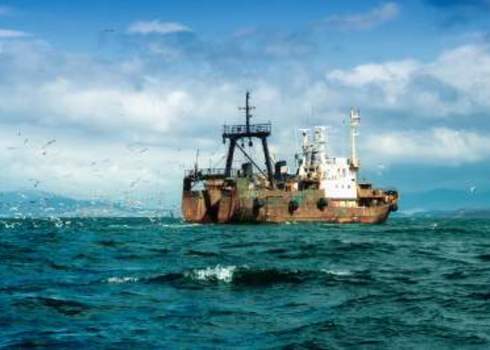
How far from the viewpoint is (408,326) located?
18062 millimetres

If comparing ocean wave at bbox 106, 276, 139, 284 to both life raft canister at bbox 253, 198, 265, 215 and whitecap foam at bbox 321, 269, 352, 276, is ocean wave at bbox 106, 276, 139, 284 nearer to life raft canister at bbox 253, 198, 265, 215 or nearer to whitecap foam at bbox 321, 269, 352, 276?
whitecap foam at bbox 321, 269, 352, 276

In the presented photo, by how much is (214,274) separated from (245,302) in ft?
19.4

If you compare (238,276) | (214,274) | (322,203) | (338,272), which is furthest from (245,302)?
(322,203)

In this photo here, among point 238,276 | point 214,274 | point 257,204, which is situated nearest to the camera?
point 238,276

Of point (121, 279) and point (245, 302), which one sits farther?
point (121, 279)

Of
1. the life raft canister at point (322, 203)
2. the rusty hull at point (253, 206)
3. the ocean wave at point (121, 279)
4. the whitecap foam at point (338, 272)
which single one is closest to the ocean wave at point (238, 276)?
the ocean wave at point (121, 279)

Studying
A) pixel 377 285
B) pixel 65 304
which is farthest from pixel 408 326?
pixel 65 304

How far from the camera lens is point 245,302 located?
21.8 meters

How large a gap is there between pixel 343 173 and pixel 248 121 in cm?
1331

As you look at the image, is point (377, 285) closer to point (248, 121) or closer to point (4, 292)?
point (4, 292)

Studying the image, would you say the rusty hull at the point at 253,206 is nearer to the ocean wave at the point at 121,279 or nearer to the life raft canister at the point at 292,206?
the life raft canister at the point at 292,206

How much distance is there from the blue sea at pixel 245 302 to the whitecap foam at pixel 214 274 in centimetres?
7

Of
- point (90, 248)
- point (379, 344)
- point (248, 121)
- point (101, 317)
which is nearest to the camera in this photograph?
point (379, 344)

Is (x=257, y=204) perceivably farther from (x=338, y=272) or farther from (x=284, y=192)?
(x=338, y=272)
